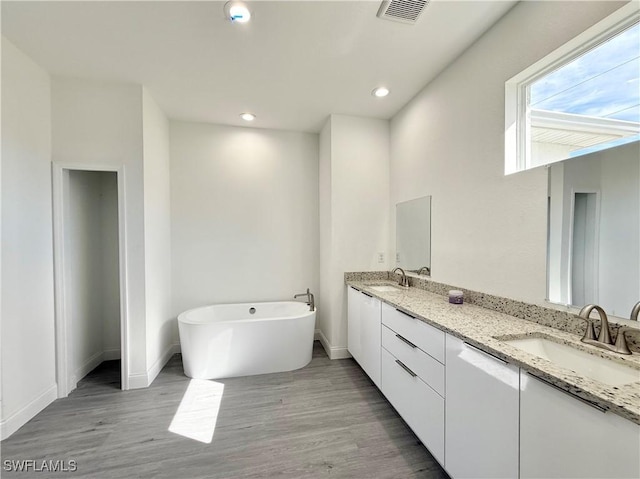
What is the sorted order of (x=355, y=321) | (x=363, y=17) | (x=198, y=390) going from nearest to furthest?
(x=363, y=17), (x=198, y=390), (x=355, y=321)

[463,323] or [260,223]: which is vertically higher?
[260,223]

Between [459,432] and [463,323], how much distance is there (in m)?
0.53

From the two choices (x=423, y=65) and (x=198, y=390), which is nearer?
(x=423, y=65)

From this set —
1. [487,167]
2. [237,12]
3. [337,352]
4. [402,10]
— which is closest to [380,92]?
[402,10]

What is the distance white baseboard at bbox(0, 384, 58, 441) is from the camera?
1791 mm

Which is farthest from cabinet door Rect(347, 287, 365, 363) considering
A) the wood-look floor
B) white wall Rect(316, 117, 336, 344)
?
the wood-look floor

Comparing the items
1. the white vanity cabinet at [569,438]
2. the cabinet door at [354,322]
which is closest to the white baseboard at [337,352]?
the cabinet door at [354,322]

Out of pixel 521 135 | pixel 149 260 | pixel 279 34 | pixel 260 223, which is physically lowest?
pixel 149 260

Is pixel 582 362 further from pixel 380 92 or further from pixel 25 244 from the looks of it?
pixel 25 244

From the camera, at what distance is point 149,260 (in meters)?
2.52

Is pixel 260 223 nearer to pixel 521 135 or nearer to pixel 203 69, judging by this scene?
pixel 203 69

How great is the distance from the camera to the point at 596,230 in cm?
124

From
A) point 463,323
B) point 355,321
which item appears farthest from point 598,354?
point 355,321

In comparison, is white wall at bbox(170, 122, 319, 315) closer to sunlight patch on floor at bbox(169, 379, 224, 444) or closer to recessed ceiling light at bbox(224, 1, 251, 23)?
sunlight patch on floor at bbox(169, 379, 224, 444)
